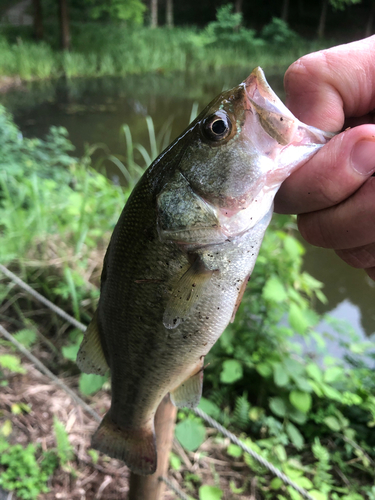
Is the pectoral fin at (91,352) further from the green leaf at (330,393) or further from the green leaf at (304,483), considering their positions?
the green leaf at (330,393)

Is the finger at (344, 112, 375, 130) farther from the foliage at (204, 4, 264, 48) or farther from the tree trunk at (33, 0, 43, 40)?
the foliage at (204, 4, 264, 48)

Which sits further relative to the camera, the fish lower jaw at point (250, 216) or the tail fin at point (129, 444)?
the tail fin at point (129, 444)

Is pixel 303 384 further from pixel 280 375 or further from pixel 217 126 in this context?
pixel 217 126

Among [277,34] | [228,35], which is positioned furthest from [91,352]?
[277,34]

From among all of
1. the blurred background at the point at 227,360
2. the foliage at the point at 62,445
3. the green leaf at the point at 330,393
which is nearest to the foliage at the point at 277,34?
the blurred background at the point at 227,360

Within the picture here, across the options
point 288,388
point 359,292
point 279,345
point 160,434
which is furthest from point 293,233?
point 160,434
